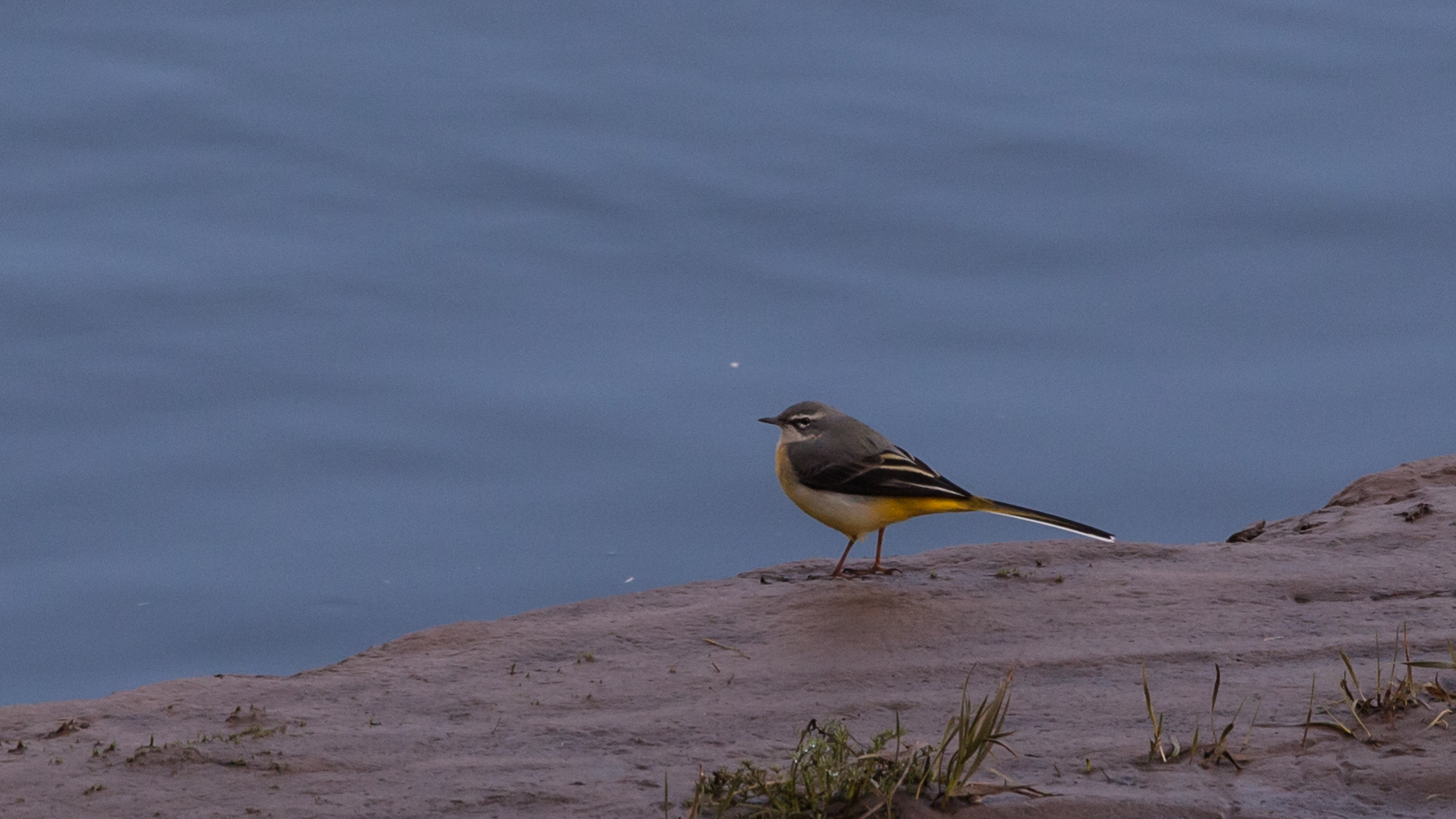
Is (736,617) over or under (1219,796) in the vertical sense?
over

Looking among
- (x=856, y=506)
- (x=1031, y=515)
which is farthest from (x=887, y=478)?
(x=1031, y=515)

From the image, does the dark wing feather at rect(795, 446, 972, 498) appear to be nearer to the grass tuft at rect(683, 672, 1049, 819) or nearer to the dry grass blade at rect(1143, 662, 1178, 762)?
the dry grass blade at rect(1143, 662, 1178, 762)

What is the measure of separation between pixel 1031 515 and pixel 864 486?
74cm

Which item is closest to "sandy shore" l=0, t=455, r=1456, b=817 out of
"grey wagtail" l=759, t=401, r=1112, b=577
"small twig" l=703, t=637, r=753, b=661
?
"small twig" l=703, t=637, r=753, b=661

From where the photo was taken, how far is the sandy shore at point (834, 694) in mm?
5293

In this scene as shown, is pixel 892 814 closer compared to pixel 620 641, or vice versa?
pixel 892 814

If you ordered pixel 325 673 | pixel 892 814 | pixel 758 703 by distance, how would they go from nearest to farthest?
1. pixel 892 814
2. pixel 758 703
3. pixel 325 673

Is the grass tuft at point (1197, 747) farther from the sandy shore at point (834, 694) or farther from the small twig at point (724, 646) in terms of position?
the small twig at point (724, 646)

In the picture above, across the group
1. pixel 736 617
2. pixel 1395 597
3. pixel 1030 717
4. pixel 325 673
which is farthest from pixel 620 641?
pixel 1395 597

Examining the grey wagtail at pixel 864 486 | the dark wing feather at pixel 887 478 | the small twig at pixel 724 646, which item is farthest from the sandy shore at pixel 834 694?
the dark wing feather at pixel 887 478

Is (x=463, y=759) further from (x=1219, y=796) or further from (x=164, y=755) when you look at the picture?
(x=1219, y=796)

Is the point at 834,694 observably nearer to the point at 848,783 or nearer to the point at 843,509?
the point at 848,783

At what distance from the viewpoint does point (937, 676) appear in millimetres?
6367

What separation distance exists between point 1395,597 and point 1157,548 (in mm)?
1231
